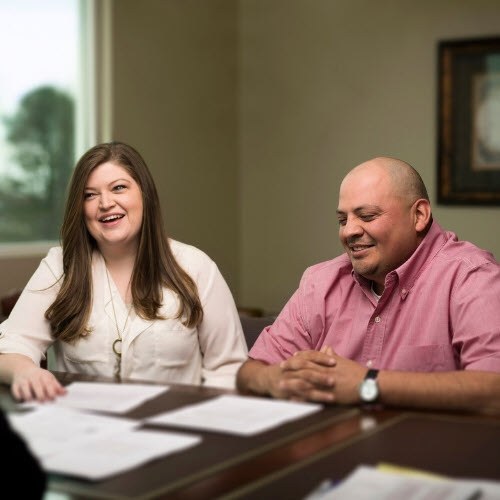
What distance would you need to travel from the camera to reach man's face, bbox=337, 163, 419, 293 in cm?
268

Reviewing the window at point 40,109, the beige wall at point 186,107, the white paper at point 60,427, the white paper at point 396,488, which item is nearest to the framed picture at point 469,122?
the beige wall at point 186,107

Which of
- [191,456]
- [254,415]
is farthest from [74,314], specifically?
[191,456]

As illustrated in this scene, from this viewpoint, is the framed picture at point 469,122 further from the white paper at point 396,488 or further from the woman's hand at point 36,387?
the white paper at point 396,488

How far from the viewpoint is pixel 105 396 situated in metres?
2.15

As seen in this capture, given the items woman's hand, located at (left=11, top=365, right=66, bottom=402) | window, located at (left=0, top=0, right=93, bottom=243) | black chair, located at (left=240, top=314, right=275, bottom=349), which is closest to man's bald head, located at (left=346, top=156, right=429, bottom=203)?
black chair, located at (left=240, top=314, right=275, bottom=349)

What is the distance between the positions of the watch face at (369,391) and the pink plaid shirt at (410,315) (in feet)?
1.24

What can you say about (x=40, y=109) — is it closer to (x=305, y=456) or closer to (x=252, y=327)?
(x=252, y=327)

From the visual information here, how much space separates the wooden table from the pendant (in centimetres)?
90

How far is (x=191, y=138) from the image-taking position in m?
5.98

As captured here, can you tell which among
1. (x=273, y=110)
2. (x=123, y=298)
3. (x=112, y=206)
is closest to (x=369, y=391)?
(x=123, y=298)

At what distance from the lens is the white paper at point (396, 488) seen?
139cm

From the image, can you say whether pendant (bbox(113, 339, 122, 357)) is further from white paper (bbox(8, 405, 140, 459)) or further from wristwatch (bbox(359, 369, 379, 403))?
wristwatch (bbox(359, 369, 379, 403))

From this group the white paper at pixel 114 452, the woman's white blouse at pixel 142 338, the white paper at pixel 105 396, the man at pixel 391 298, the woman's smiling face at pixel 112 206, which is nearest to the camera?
the white paper at pixel 114 452

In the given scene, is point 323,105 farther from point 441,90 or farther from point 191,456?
point 191,456
